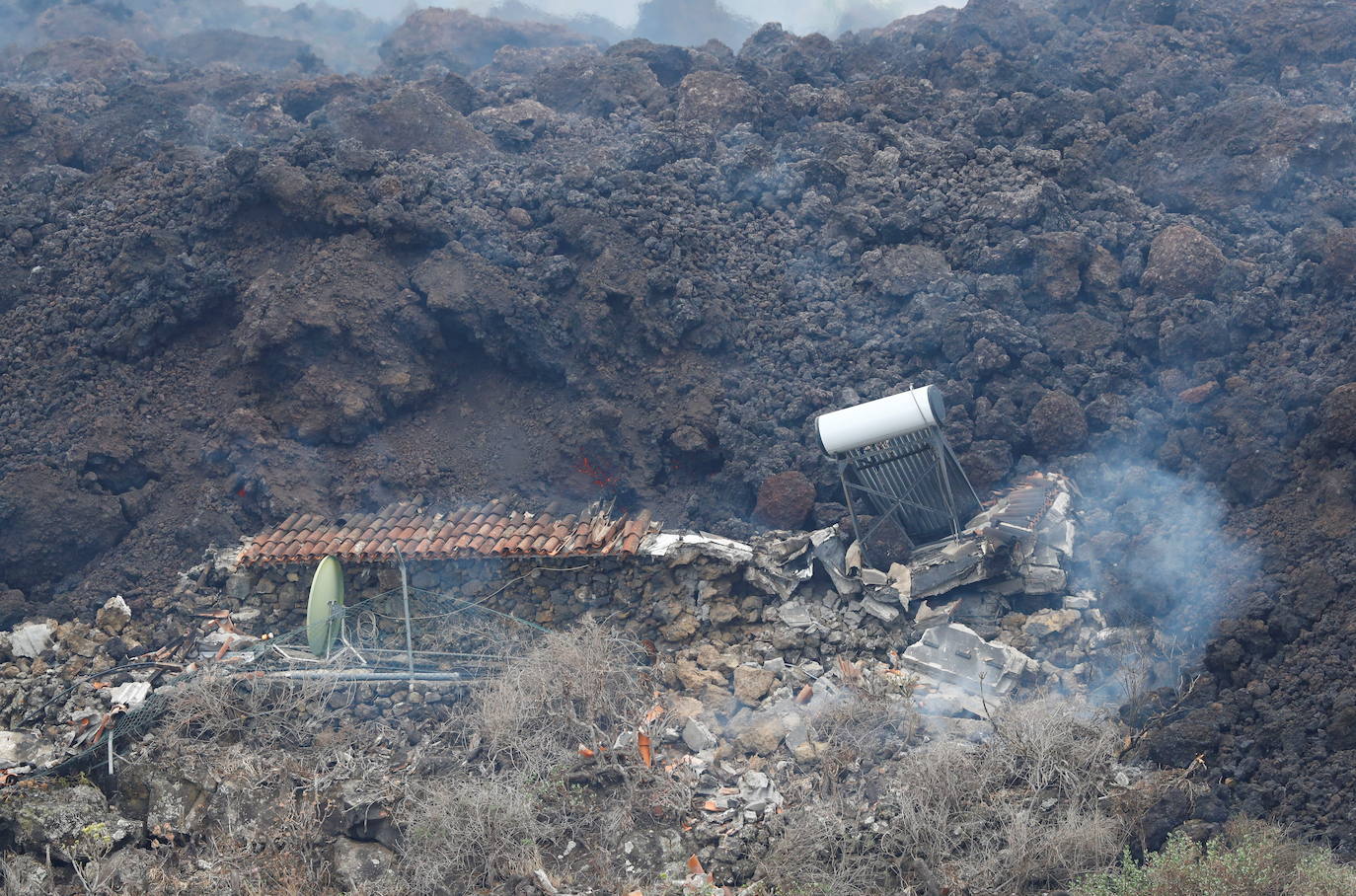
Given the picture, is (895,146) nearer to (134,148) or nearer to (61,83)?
(134,148)

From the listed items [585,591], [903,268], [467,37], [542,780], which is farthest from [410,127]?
[467,37]

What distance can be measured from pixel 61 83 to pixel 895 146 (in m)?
15.2

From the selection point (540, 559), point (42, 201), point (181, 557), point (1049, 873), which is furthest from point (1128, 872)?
point (42, 201)

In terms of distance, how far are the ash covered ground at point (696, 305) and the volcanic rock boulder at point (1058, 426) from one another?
4 centimetres

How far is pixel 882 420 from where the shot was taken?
969 cm

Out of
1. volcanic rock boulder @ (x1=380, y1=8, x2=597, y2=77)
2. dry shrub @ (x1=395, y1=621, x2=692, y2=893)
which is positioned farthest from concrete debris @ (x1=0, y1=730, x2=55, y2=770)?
volcanic rock boulder @ (x1=380, y1=8, x2=597, y2=77)

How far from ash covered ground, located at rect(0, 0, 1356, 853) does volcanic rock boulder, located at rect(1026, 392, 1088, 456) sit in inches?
1.6

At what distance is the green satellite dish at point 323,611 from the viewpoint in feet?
32.9

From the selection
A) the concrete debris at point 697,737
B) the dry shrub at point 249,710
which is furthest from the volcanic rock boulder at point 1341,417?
the dry shrub at point 249,710

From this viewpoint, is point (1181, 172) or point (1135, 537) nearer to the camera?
point (1135, 537)

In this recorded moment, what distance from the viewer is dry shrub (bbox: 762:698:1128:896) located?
23.5 feet

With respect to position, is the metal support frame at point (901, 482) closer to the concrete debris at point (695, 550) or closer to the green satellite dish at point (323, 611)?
the concrete debris at point (695, 550)

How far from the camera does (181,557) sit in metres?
11.2

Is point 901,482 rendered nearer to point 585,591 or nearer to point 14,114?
point 585,591
